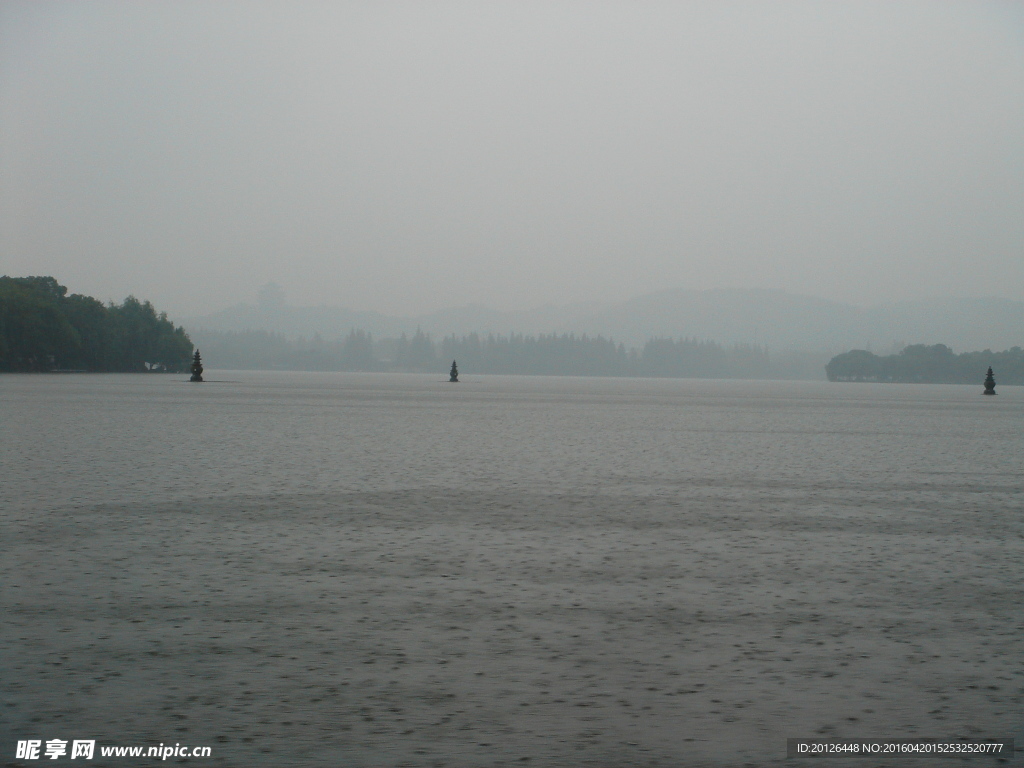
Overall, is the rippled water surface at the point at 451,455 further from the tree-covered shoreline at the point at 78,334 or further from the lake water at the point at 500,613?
the tree-covered shoreline at the point at 78,334

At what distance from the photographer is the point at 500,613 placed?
8.31 metres

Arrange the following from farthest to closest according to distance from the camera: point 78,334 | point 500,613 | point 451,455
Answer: point 78,334
point 451,455
point 500,613

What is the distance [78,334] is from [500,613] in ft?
422

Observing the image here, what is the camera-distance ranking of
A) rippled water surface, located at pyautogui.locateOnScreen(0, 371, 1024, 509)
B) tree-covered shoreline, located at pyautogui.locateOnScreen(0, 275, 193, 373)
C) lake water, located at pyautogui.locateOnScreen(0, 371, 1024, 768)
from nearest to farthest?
1. lake water, located at pyautogui.locateOnScreen(0, 371, 1024, 768)
2. rippled water surface, located at pyautogui.locateOnScreen(0, 371, 1024, 509)
3. tree-covered shoreline, located at pyautogui.locateOnScreen(0, 275, 193, 373)

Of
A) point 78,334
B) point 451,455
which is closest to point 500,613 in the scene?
point 451,455

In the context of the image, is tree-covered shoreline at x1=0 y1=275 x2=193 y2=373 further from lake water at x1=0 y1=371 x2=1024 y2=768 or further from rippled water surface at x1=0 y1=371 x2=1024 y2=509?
lake water at x1=0 y1=371 x2=1024 y2=768

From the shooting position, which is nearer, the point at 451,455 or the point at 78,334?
the point at 451,455

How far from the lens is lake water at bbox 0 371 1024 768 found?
18.8ft

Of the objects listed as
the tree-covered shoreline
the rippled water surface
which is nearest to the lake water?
the rippled water surface

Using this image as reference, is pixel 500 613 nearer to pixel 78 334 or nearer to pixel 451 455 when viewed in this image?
pixel 451 455

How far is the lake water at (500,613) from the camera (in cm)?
574

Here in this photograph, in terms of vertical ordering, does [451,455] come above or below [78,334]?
below

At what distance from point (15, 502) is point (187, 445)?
34.4ft

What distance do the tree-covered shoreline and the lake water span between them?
106 meters
